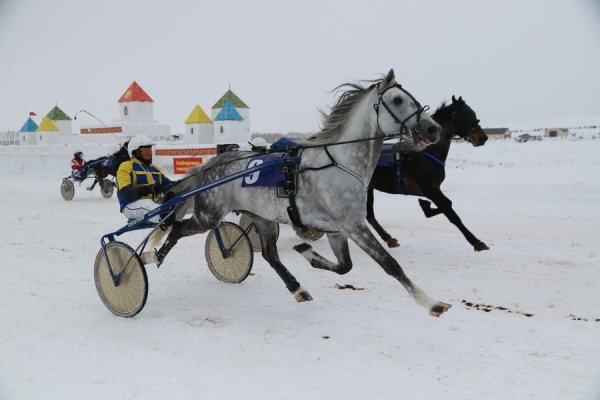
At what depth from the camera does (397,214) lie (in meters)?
11.4

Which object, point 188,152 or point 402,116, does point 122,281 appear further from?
point 188,152

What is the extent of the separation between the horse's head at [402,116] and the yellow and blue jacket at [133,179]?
100.0 inches

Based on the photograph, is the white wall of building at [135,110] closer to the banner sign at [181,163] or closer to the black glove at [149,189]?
the banner sign at [181,163]

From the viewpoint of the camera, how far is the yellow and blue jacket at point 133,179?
525 centimetres

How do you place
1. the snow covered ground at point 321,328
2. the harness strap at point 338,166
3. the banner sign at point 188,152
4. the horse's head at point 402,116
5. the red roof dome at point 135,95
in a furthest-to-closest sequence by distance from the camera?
the red roof dome at point 135,95
the banner sign at point 188,152
the harness strap at point 338,166
the horse's head at point 402,116
the snow covered ground at point 321,328

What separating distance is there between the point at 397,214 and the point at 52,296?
7.67 m

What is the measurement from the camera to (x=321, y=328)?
460 cm

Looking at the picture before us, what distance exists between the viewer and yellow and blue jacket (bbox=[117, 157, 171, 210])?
207 inches

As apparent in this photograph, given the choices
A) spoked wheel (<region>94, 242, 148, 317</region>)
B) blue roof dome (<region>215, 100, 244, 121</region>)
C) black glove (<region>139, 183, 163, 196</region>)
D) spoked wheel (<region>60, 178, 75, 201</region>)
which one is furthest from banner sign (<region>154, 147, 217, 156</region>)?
spoked wheel (<region>94, 242, 148, 317</region>)

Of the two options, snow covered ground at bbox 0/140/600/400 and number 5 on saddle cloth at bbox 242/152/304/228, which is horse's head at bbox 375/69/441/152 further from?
snow covered ground at bbox 0/140/600/400

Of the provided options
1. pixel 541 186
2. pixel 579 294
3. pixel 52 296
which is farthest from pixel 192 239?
pixel 541 186

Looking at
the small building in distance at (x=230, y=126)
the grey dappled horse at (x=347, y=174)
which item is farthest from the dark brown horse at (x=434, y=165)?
the small building in distance at (x=230, y=126)

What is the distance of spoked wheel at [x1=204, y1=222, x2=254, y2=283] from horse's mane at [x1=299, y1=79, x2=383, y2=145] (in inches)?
66.6

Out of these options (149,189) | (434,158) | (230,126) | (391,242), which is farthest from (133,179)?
(230,126)
